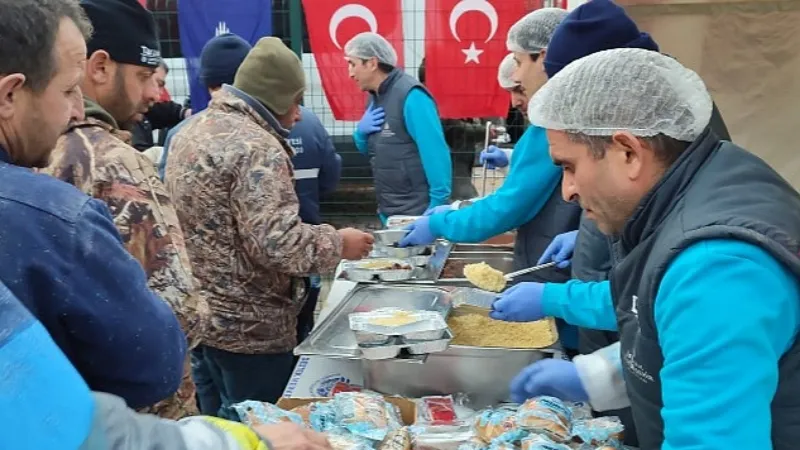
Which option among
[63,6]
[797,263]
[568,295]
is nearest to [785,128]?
[568,295]

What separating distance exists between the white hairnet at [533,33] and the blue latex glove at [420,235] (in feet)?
2.55

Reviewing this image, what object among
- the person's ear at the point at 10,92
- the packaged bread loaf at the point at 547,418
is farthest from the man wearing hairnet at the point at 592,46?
the person's ear at the point at 10,92

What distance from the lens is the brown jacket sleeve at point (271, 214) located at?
2.07 m

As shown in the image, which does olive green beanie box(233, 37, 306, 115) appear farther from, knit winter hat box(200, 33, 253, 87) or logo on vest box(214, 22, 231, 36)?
logo on vest box(214, 22, 231, 36)

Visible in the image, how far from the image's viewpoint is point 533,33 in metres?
2.50

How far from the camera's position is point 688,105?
1.17 meters

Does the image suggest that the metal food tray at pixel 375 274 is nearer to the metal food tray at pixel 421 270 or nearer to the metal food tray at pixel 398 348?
the metal food tray at pixel 421 270

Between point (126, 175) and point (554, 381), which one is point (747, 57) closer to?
point (554, 381)

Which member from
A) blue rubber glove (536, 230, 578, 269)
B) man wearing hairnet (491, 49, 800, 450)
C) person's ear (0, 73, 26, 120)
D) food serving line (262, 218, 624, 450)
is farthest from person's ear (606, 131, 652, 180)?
blue rubber glove (536, 230, 578, 269)

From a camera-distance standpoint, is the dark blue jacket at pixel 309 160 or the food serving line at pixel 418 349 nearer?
the food serving line at pixel 418 349

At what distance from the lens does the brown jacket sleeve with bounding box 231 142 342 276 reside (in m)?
2.07

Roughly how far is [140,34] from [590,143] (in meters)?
1.16

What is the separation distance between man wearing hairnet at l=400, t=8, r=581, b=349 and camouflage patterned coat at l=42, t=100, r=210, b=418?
1.28 meters

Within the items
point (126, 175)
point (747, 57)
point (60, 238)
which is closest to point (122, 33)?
point (126, 175)
